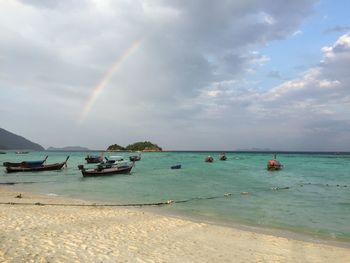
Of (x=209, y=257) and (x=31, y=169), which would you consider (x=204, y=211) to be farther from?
(x=31, y=169)

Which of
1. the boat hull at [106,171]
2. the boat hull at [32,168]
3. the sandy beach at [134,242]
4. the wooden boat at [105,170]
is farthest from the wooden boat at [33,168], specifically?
the sandy beach at [134,242]

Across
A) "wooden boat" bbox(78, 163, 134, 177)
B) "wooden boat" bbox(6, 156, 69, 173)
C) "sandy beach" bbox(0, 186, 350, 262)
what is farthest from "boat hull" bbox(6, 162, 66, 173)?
"sandy beach" bbox(0, 186, 350, 262)

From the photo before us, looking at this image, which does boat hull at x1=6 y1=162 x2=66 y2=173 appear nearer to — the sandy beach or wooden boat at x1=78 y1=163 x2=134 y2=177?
wooden boat at x1=78 y1=163 x2=134 y2=177

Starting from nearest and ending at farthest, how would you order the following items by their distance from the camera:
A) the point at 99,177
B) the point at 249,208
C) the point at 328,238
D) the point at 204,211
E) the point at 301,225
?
the point at 328,238 → the point at 301,225 → the point at 204,211 → the point at 249,208 → the point at 99,177

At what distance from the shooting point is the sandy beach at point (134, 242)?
957cm

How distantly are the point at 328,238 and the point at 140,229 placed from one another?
819 cm

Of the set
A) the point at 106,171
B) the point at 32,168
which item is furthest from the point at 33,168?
the point at 106,171

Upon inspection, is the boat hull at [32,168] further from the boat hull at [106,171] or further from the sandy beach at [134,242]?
the sandy beach at [134,242]

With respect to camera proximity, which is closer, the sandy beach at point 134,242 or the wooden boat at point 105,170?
the sandy beach at point 134,242

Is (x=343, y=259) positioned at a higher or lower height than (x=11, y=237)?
lower

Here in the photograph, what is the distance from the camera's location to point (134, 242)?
11523 millimetres

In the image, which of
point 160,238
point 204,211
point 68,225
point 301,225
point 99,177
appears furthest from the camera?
point 99,177

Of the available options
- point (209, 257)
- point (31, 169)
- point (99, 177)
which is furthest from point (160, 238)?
point (31, 169)

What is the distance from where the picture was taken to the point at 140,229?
1398 centimetres
